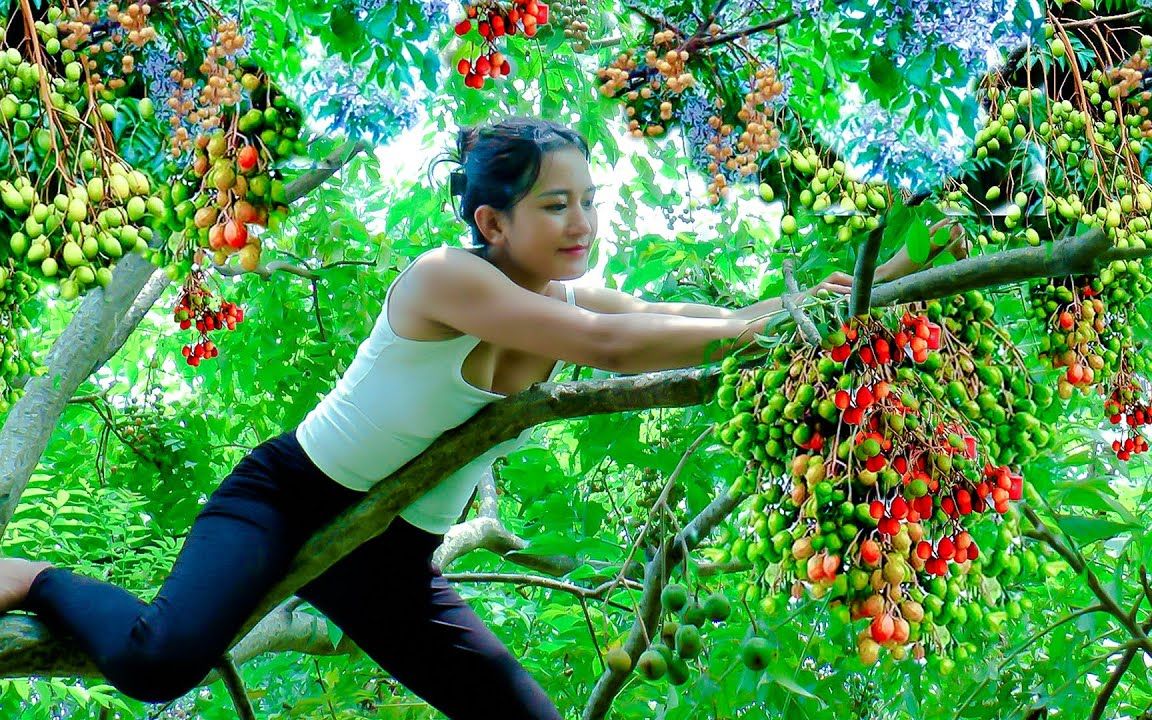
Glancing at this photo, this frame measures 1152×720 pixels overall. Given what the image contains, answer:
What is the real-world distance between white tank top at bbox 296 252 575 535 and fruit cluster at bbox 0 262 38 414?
20.6 inches

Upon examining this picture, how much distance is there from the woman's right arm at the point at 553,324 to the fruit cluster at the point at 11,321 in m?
0.65

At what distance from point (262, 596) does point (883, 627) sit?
1135 millimetres

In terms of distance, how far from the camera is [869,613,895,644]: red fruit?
128 centimetres

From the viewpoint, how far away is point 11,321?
2061mm

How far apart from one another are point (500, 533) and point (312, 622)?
642 millimetres

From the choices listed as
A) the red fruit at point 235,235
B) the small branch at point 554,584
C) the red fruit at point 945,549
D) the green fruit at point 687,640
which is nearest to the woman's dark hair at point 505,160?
the red fruit at point 235,235

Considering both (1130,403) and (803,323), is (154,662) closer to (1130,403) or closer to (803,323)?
(803,323)

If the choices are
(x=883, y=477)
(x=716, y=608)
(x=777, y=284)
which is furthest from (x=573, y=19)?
(x=883, y=477)

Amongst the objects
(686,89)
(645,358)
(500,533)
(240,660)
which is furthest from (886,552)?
(500,533)

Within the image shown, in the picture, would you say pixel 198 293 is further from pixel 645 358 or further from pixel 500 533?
pixel 645 358

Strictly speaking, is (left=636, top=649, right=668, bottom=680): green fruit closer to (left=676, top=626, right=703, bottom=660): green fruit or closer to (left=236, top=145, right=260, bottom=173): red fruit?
(left=676, top=626, right=703, bottom=660): green fruit

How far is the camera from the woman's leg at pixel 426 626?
2.17 meters

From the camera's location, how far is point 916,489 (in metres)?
1.29

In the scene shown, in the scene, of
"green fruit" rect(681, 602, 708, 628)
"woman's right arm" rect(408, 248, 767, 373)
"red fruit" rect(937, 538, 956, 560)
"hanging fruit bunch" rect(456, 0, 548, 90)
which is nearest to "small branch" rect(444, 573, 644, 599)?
"green fruit" rect(681, 602, 708, 628)
